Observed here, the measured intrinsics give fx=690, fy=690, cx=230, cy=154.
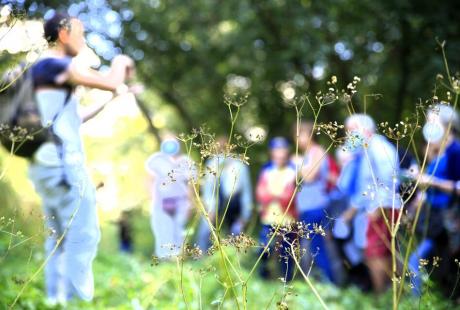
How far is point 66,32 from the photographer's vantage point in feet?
12.6

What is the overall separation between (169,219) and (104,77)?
233 cm

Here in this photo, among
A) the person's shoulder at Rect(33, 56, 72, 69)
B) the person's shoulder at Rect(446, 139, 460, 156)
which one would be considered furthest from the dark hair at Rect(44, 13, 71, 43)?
the person's shoulder at Rect(446, 139, 460, 156)

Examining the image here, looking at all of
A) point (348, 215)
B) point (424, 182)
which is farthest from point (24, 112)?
point (348, 215)

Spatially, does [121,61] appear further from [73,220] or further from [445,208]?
[445,208]

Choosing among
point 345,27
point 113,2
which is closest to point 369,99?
point 345,27

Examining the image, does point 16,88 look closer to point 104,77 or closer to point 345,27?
point 104,77

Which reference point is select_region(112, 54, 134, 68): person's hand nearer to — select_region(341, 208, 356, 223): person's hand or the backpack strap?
the backpack strap

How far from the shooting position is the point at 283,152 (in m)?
8.04

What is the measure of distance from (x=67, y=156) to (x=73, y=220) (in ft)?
1.22

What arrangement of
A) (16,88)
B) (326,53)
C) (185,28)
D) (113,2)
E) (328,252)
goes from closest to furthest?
(16,88) → (328,252) → (113,2) → (326,53) → (185,28)

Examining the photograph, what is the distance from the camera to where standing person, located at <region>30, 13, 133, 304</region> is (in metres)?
3.82

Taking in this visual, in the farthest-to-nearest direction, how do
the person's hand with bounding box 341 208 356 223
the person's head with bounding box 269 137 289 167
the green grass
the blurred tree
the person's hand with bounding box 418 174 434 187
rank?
the blurred tree < the person's head with bounding box 269 137 289 167 < the person's hand with bounding box 341 208 356 223 < the green grass < the person's hand with bounding box 418 174 434 187

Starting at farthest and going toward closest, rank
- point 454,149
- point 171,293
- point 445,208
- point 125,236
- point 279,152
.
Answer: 1. point 125,236
2. point 279,152
3. point 171,293
4. point 445,208
5. point 454,149

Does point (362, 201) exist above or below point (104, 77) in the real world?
below
